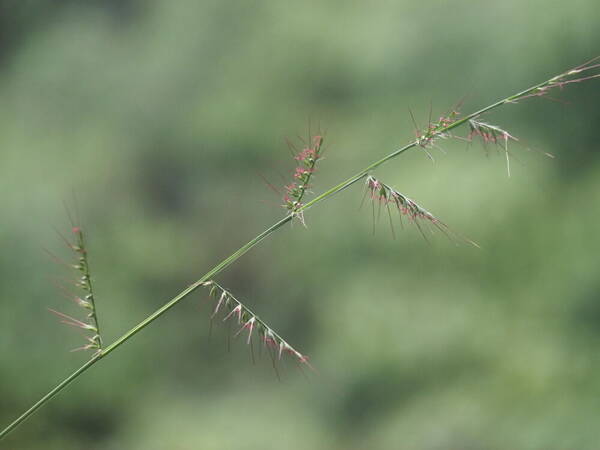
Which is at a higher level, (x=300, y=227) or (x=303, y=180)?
(x=300, y=227)

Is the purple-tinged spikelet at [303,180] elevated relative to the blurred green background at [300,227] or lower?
lower

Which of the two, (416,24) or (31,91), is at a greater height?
(31,91)

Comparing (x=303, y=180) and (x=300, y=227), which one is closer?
(x=303, y=180)

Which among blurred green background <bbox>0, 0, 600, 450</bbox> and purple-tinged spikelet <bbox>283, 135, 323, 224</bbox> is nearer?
purple-tinged spikelet <bbox>283, 135, 323, 224</bbox>

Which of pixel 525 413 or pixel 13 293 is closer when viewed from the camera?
pixel 525 413

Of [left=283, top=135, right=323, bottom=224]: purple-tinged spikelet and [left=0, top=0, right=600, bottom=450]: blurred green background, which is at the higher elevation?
[left=0, top=0, right=600, bottom=450]: blurred green background

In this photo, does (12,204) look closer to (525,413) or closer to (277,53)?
(277,53)

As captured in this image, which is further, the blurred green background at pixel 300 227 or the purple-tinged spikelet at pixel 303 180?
the blurred green background at pixel 300 227

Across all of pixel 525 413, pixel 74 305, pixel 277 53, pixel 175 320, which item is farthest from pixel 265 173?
pixel 525 413
